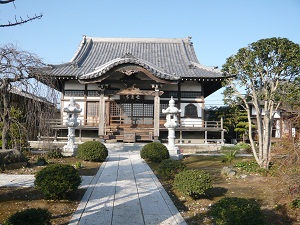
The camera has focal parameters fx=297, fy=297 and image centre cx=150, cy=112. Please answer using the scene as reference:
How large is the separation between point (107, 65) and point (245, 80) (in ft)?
A: 39.5

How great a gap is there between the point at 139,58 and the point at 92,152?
11702 millimetres

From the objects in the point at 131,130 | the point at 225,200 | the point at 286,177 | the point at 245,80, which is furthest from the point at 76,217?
the point at 131,130

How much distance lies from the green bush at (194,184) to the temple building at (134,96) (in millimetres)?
13278

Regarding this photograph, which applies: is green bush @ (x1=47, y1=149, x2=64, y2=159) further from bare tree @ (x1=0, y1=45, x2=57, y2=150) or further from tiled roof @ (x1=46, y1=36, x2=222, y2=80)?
tiled roof @ (x1=46, y1=36, x2=222, y2=80)

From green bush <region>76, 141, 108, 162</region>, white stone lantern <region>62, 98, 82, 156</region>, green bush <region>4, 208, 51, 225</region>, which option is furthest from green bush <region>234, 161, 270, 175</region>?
white stone lantern <region>62, 98, 82, 156</region>

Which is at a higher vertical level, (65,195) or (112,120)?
(112,120)

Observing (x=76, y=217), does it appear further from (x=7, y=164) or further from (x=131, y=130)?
(x=131, y=130)

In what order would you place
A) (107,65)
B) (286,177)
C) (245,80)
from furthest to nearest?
(107,65), (245,80), (286,177)

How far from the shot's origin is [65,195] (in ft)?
23.4

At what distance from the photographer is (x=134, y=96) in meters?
22.8

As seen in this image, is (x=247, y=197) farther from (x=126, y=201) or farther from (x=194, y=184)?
(x=126, y=201)

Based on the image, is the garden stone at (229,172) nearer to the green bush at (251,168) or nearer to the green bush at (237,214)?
the green bush at (251,168)

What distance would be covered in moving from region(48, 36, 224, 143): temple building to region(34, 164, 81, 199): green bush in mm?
13662

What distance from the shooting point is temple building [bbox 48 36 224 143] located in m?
21.2
